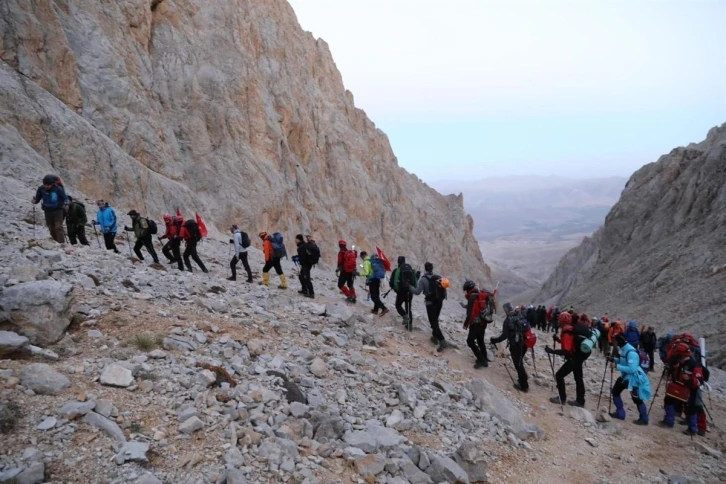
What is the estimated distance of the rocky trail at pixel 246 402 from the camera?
491 cm

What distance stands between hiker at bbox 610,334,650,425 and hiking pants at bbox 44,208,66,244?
13.3 metres

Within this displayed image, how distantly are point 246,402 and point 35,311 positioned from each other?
302cm

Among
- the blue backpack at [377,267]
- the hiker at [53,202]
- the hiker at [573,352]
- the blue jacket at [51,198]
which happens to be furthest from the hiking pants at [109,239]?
the hiker at [573,352]

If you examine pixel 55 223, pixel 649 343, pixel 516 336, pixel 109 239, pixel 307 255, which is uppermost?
pixel 55 223

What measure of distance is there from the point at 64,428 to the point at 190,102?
3241cm

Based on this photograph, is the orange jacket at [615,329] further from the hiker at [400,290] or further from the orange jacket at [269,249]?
the orange jacket at [269,249]

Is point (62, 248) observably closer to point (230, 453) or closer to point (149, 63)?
point (230, 453)

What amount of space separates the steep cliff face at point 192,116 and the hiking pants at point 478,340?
14965mm

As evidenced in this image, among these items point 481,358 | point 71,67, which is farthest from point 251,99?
point 481,358

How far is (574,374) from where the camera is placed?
33.9 ft

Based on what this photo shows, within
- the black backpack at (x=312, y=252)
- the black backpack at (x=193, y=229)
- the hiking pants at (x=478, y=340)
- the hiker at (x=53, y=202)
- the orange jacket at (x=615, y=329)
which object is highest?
the hiker at (x=53, y=202)

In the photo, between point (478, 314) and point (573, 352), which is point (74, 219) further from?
point (573, 352)

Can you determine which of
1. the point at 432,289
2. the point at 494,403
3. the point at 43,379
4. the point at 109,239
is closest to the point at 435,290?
the point at 432,289

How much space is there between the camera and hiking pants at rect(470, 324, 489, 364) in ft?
36.1
